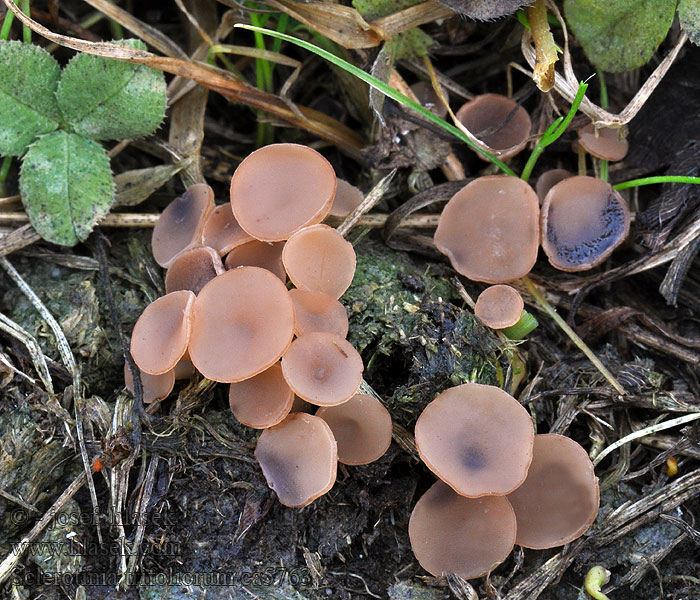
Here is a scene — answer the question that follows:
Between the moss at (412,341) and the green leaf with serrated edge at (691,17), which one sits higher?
the green leaf with serrated edge at (691,17)

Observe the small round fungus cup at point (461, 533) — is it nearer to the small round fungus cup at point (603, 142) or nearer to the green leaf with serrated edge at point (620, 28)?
the small round fungus cup at point (603, 142)

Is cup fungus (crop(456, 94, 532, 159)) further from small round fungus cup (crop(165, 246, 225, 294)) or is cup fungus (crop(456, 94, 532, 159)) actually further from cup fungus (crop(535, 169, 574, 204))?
small round fungus cup (crop(165, 246, 225, 294))

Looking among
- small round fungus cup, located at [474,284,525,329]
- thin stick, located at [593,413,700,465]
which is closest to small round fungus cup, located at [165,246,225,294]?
small round fungus cup, located at [474,284,525,329]

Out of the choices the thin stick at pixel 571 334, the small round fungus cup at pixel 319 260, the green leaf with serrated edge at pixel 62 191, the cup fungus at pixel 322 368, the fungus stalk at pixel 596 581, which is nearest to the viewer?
the cup fungus at pixel 322 368

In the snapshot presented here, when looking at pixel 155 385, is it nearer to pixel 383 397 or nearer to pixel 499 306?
pixel 383 397

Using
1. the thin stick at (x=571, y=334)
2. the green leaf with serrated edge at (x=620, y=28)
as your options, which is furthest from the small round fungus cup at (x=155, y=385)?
the green leaf with serrated edge at (x=620, y=28)

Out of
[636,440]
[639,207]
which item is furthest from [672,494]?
[639,207]
